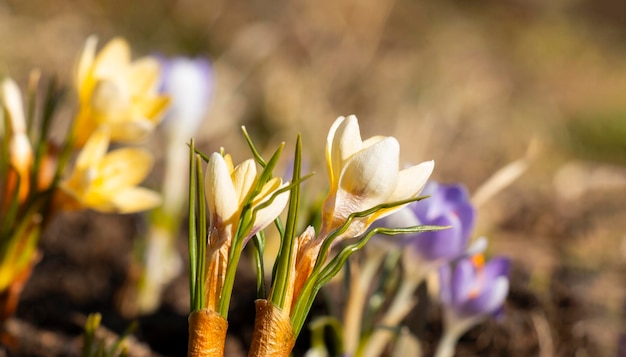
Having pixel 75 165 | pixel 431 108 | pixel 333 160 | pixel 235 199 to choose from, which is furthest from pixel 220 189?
pixel 431 108

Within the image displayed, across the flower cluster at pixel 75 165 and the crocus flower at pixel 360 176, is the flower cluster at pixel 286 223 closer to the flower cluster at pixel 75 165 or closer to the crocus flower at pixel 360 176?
the crocus flower at pixel 360 176

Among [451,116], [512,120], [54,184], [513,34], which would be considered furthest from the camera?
[513,34]

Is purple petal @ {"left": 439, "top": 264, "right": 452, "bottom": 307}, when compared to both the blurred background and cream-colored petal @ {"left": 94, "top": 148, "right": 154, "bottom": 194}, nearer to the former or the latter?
the blurred background

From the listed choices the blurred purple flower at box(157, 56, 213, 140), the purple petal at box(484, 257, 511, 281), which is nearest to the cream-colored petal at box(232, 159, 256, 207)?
the purple petal at box(484, 257, 511, 281)

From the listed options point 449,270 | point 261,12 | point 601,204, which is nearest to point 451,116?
point 601,204

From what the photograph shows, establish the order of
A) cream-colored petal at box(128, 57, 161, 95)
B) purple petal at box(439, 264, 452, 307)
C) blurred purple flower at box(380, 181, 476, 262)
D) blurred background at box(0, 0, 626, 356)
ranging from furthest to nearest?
blurred background at box(0, 0, 626, 356) < cream-colored petal at box(128, 57, 161, 95) < purple petal at box(439, 264, 452, 307) < blurred purple flower at box(380, 181, 476, 262)

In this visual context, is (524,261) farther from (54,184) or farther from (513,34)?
(513,34)

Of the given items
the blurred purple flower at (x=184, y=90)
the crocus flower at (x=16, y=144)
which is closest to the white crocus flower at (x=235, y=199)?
the crocus flower at (x=16, y=144)

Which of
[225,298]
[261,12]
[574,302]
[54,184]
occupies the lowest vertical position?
[574,302]
